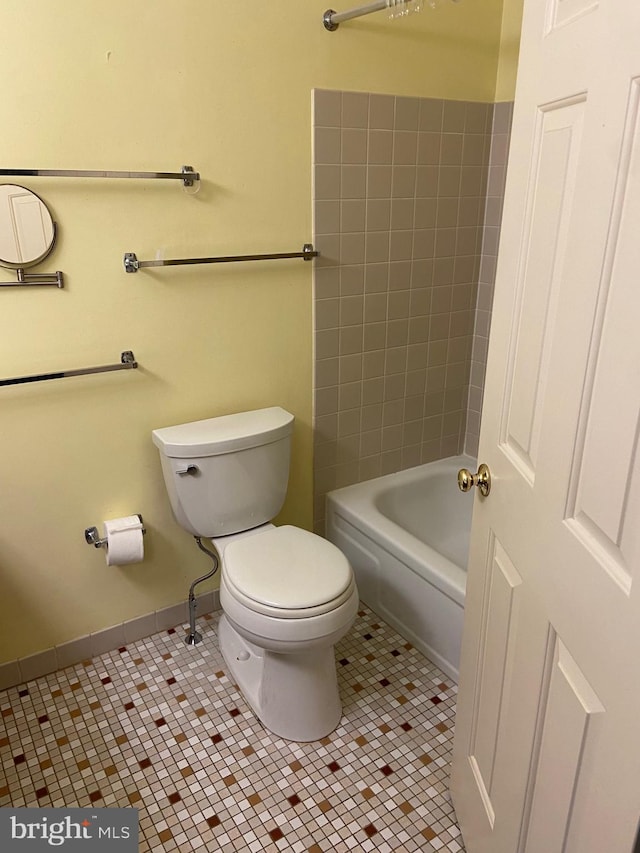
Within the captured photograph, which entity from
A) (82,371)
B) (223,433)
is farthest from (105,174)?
(223,433)

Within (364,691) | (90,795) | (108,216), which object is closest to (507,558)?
(364,691)

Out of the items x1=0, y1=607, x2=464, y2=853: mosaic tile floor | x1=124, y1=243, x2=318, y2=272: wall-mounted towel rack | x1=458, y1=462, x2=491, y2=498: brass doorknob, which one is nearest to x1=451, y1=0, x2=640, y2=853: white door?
x1=458, y1=462, x2=491, y2=498: brass doorknob

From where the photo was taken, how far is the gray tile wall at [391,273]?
215cm

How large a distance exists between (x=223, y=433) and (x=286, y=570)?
0.47 meters

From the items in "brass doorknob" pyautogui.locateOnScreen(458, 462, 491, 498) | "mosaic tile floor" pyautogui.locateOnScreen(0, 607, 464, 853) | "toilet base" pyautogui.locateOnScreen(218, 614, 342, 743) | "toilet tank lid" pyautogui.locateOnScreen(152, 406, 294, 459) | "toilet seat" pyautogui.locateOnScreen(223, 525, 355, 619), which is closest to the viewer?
"brass doorknob" pyautogui.locateOnScreen(458, 462, 491, 498)

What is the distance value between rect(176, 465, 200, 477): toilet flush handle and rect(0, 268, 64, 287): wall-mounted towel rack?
0.61 meters

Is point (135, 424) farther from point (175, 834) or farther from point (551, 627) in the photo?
point (551, 627)

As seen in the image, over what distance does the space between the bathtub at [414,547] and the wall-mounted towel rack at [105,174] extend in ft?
4.00

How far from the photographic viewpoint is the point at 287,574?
5.88ft

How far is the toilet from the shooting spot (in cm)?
171

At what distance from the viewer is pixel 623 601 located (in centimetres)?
80

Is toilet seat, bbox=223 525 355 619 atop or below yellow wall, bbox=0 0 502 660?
below

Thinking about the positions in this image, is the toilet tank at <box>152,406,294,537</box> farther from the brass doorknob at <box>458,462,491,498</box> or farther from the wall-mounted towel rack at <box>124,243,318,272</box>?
the brass doorknob at <box>458,462,491,498</box>

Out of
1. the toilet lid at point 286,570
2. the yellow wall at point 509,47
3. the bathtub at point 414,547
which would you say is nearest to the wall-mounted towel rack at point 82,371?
the toilet lid at point 286,570
